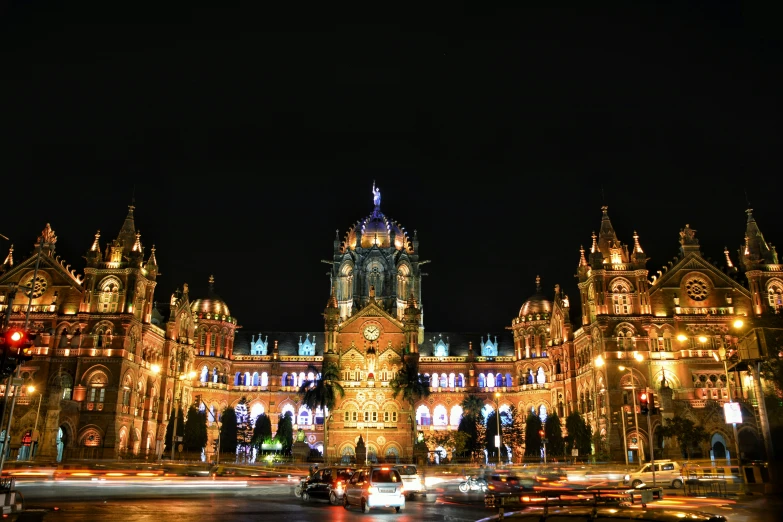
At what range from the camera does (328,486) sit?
33.8 meters

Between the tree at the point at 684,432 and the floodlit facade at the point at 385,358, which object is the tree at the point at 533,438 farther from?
the tree at the point at 684,432

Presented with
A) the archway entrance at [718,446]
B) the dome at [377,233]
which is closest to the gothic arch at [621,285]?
the archway entrance at [718,446]

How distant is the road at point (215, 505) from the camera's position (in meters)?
22.7

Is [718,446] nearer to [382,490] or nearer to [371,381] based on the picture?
[371,381]

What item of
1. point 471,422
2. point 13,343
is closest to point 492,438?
point 471,422

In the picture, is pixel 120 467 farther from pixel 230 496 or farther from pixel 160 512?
pixel 160 512

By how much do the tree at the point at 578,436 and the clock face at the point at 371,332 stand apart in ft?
92.4

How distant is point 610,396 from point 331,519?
53365mm

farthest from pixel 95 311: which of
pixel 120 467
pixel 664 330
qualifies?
pixel 664 330

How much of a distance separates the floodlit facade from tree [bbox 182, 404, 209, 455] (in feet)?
13.8

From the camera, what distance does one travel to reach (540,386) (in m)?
90.7

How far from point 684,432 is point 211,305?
63.5 m

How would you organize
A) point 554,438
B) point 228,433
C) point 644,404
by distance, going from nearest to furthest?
point 644,404, point 554,438, point 228,433

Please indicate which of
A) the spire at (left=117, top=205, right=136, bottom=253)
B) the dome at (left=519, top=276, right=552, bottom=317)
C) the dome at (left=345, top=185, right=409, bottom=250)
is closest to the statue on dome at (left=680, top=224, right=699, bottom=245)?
the dome at (left=519, top=276, right=552, bottom=317)
